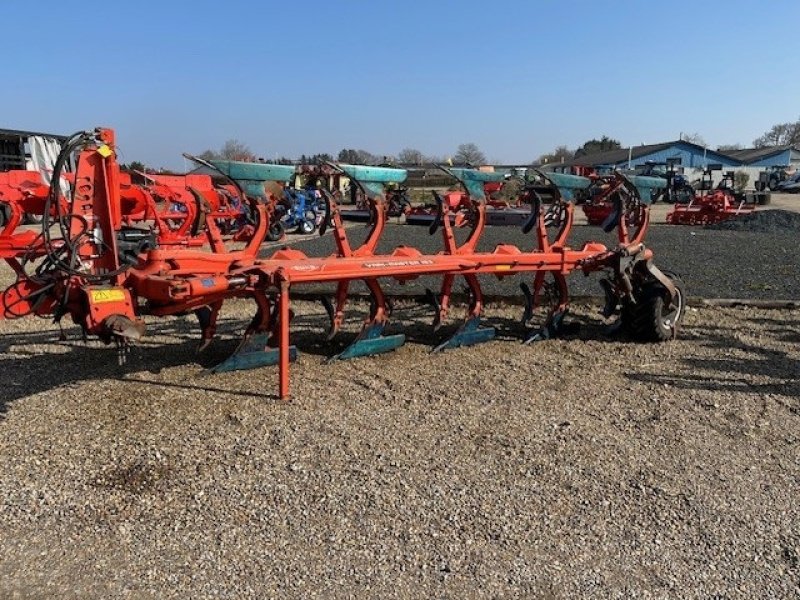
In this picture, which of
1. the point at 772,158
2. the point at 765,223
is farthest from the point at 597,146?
the point at 765,223

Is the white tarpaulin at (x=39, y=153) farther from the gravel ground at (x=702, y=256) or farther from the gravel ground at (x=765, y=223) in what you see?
the gravel ground at (x=765, y=223)

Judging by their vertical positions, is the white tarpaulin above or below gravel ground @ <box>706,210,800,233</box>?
A: above

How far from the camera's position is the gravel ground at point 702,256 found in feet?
28.2

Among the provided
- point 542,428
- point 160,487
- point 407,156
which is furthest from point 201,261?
point 407,156

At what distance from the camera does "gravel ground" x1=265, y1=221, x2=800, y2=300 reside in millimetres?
8586

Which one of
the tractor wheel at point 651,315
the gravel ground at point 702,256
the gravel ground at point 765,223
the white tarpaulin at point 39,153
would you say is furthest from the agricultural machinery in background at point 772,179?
the tractor wheel at point 651,315

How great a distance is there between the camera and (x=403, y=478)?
3502 millimetres

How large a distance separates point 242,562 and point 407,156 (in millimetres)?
59356

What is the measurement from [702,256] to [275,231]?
30.2 feet

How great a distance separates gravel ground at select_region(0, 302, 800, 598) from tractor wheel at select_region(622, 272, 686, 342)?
621 mm

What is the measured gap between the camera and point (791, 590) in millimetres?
2625

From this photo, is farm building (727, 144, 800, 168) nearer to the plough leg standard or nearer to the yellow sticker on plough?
the plough leg standard

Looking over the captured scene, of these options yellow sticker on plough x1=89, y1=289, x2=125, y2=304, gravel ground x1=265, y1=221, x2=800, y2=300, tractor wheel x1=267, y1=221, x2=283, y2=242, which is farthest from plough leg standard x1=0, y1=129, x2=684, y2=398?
tractor wheel x1=267, y1=221, x2=283, y2=242

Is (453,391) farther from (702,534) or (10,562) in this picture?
(10,562)
